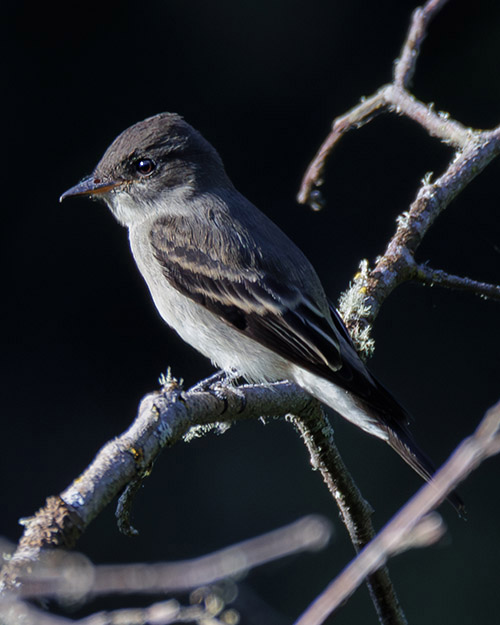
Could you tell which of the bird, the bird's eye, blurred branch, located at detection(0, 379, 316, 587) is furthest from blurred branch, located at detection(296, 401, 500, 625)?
the bird's eye

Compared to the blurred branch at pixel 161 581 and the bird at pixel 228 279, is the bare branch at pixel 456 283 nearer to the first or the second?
the bird at pixel 228 279

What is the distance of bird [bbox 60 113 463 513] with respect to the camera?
2762 millimetres

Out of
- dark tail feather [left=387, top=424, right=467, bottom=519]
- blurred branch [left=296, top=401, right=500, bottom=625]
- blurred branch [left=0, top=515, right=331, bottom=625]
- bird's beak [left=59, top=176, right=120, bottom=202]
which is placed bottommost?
blurred branch [left=296, top=401, right=500, bottom=625]

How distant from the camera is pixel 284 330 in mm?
2918

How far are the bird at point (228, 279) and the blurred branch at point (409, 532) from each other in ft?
5.03

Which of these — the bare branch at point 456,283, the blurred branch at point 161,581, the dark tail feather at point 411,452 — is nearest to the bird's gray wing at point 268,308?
the dark tail feather at point 411,452

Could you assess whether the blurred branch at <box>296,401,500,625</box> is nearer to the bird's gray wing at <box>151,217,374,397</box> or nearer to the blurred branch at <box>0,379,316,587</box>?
the blurred branch at <box>0,379,316,587</box>

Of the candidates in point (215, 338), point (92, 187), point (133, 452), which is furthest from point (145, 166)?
point (133, 452)

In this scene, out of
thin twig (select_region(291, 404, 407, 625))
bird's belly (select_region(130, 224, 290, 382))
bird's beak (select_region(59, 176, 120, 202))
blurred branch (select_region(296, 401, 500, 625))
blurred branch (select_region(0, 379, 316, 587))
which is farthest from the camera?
bird's beak (select_region(59, 176, 120, 202))

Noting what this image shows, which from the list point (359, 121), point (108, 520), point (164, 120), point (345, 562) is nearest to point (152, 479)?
point (108, 520)

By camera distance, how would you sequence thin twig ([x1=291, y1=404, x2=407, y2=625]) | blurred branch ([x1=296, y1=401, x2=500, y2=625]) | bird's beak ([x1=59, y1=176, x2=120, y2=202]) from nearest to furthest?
1. blurred branch ([x1=296, y1=401, x2=500, y2=625])
2. thin twig ([x1=291, y1=404, x2=407, y2=625])
3. bird's beak ([x1=59, y1=176, x2=120, y2=202])

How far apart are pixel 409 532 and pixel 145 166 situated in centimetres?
277

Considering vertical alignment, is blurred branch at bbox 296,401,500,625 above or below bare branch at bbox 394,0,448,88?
below

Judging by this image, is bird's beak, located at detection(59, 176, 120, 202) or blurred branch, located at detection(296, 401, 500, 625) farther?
bird's beak, located at detection(59, 176, 120, 202)
